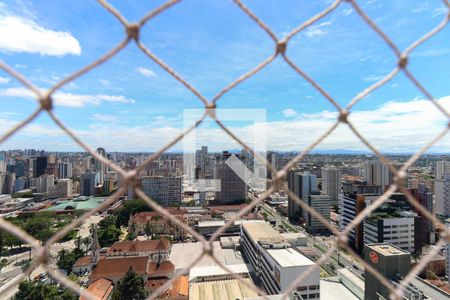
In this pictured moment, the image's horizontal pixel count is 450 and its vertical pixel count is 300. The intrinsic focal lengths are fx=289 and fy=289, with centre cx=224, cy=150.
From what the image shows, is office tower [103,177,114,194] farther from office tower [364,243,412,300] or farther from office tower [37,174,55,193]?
office tower [364,243,412,300]

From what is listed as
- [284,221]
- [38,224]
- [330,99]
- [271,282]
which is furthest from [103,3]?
[284,221]

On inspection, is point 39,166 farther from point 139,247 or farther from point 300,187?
point 300,187

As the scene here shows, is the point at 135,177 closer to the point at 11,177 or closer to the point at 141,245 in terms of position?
the point at 141,245

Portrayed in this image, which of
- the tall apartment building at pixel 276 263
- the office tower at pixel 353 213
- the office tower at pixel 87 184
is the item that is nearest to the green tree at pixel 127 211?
the office tower at pixel 87 184

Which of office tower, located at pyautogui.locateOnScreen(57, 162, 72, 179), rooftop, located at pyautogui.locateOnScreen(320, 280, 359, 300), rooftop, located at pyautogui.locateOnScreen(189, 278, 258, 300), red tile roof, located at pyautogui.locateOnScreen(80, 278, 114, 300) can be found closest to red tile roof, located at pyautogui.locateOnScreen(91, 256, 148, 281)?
red tile roof, located at pyautogui.locateOnScreen(80, 278, 114, 300)

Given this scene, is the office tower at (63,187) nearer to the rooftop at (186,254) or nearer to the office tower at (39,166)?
the office tower at (39,166)
